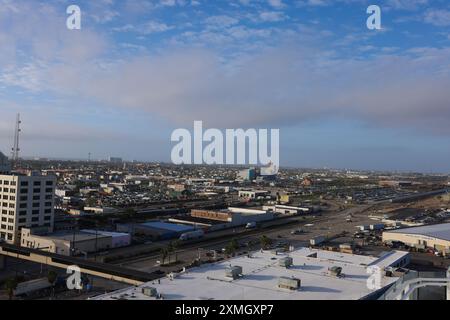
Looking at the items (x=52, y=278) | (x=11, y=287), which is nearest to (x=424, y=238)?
(x=52, y=278)

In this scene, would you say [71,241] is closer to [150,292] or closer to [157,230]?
[157,230]

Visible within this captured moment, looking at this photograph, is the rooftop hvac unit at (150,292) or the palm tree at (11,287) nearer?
the rooftop hvac unit at (150,292)

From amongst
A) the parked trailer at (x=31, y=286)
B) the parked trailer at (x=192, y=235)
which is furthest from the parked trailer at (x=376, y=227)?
the parked trailer at (x=31, y=286)

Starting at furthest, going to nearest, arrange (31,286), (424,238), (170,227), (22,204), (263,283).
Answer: (170,227), (424,238), (22,204), (31,286), (263,283)

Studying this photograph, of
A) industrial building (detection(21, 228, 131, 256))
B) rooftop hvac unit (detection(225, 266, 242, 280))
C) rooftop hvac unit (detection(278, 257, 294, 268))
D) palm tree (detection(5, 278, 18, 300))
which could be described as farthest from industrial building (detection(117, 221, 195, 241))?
rooftop hvac unit (detection(225, 266, 242, 280))

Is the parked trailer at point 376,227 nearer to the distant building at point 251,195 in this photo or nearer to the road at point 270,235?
the road at point 270,235

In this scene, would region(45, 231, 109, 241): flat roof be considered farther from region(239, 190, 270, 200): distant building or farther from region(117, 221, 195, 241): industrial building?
region(239, 190, 270, 200): distant building
